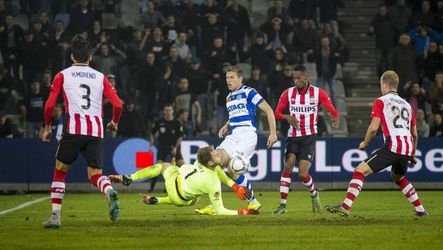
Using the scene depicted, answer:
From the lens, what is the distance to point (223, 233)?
38.1 feet

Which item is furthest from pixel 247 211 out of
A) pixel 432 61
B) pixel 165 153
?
pixel 432 61

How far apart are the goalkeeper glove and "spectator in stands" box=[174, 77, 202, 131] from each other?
380 inches

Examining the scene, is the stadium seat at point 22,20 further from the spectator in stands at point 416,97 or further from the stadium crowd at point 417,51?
the spectator in stands at point 416,97

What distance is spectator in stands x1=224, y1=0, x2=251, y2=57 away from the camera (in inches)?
994

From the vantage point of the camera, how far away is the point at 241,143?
14453mm

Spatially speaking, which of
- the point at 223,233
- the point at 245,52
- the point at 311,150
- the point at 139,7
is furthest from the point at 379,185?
the point at 223,233

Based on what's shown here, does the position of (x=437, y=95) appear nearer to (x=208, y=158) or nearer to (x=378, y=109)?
(x=378, y=109)

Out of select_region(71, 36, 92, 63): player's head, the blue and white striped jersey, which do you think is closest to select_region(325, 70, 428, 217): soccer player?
the blue and white striped jersey

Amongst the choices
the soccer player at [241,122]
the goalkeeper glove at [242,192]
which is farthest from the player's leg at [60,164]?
the soccer player at [241,122]

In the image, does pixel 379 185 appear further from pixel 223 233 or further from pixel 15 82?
pixel 223 233

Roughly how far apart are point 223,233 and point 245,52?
1393cm

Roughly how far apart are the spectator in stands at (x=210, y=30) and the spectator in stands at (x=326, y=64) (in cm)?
271

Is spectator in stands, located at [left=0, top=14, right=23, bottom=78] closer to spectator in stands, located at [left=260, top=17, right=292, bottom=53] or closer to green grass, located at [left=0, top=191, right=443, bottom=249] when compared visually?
spectator in stands, located at [left=260, top=17, right=292, bottom=53]

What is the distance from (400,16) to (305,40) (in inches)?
114
